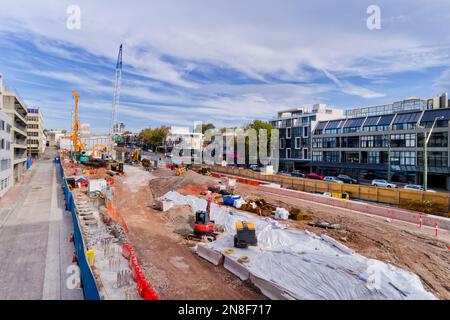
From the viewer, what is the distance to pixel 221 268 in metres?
15.9

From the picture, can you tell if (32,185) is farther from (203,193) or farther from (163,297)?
(163,297)

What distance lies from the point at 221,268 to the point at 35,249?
12.0 m

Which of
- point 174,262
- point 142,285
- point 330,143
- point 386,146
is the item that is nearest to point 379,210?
point 174,262

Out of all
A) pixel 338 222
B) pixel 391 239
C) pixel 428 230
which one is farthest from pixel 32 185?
pixel 428 230

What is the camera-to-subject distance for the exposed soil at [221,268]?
45.1 ft

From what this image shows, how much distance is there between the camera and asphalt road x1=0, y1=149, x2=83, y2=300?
13.3 meters

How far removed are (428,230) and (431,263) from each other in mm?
8607

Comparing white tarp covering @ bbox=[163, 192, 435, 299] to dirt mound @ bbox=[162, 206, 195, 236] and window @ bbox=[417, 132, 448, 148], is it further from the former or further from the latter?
window @ bbox=[417, 132, 448, 148]

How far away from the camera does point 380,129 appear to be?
2073 inches

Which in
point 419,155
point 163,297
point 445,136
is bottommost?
point 163,297

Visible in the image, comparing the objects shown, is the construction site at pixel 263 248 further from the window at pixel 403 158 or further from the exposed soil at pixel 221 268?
the window at pixel 403 158

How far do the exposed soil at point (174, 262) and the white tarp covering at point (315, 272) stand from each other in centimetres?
87

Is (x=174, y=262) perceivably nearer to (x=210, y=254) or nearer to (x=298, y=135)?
(x=210, y=254)

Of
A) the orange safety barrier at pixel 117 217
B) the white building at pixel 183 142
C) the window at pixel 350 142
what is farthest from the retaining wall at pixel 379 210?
the white building at pixel 183 142
